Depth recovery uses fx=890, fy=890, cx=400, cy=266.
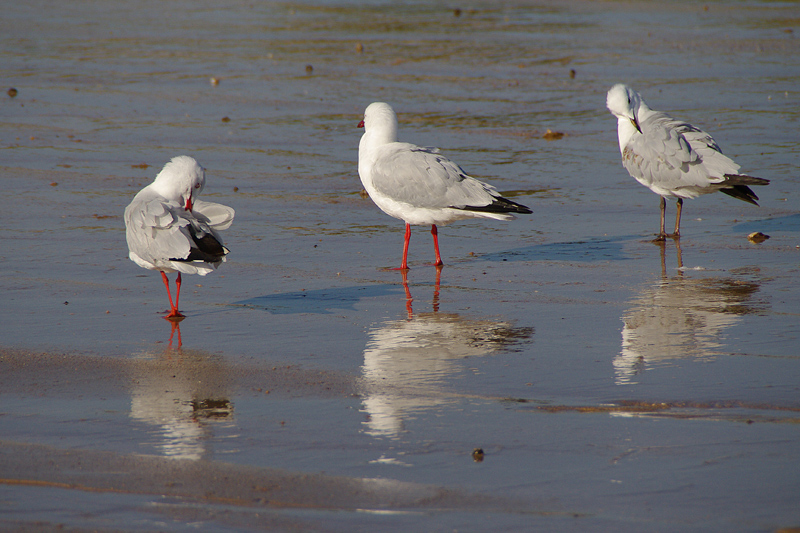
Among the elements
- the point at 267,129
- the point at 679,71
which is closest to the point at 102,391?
the point at 267,129

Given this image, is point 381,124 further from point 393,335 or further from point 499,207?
point 393,335

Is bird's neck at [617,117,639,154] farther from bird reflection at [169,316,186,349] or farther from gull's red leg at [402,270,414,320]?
bird reflection at [169,316,186,349]

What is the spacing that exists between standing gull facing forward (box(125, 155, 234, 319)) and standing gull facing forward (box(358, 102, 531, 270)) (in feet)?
5.77

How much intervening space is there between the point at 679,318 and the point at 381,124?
343cm

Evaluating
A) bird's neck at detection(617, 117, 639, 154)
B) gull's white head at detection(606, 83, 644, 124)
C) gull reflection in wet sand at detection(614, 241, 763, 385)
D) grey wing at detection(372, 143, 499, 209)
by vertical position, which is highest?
gull's white head at detection(606, 83, 644, 124)

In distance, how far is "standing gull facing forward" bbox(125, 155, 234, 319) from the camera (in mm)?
5961

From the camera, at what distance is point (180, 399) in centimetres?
474

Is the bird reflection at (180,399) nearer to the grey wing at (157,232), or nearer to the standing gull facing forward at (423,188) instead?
the grey wing at (157,232)

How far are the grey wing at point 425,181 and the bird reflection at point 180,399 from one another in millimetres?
2733

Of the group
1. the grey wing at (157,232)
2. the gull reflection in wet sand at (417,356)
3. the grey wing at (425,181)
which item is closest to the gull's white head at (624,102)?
the grey wing at (425,181)

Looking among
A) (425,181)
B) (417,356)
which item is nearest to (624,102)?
(425,181)

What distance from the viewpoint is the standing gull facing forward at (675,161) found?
831 centimetres

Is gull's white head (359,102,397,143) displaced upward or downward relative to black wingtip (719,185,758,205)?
upward

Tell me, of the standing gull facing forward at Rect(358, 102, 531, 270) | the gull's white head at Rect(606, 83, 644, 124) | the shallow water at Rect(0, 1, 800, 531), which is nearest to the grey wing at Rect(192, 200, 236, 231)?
the shallow water at Rect(0, 1, 800, 531)
